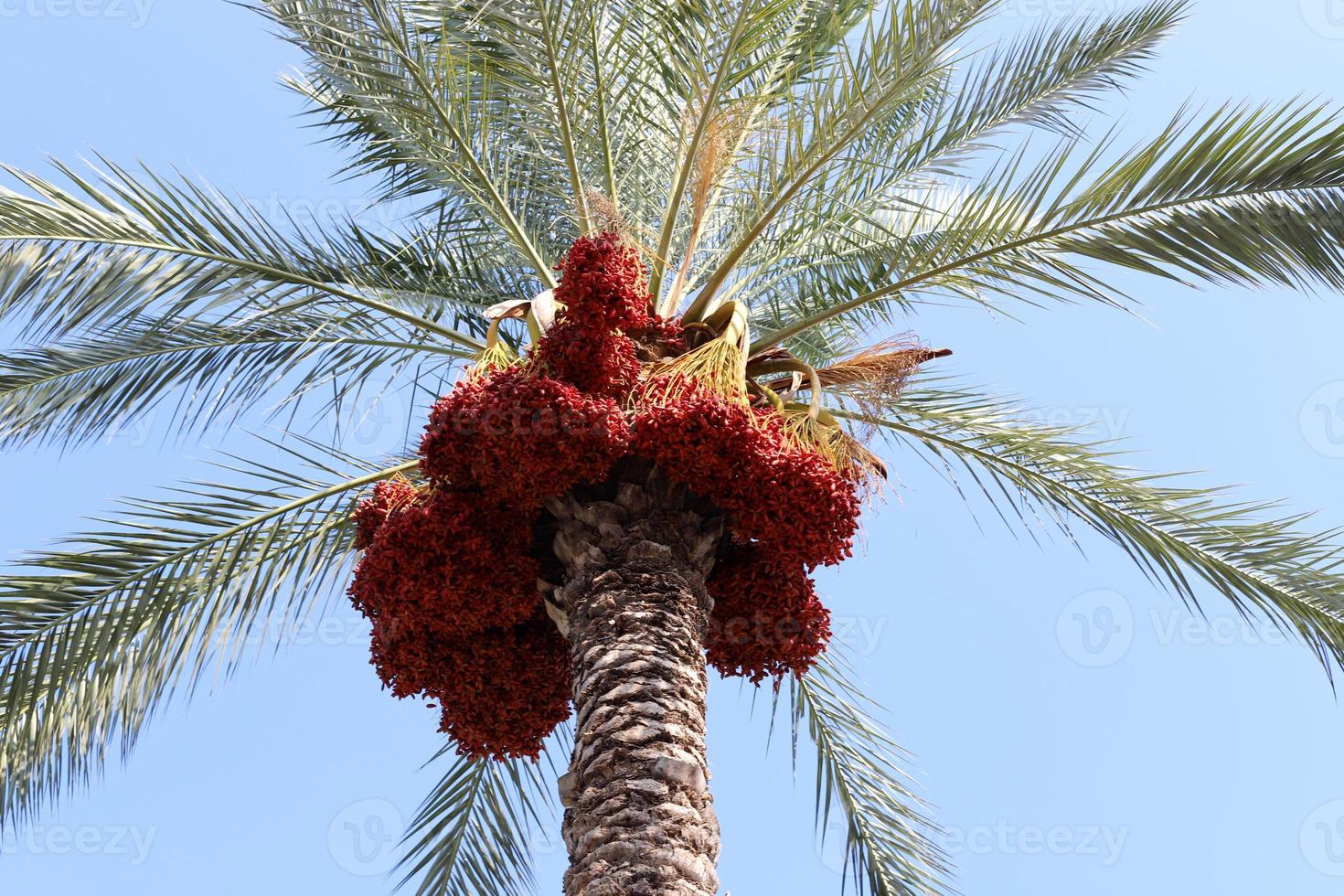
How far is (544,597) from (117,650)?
87.1 inches

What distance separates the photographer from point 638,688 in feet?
17.6

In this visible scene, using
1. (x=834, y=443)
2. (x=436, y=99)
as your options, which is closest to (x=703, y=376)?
(x=834, y=443)

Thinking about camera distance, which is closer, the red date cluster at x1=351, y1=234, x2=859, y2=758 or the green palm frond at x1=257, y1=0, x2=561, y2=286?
the red date cluster at x1=351, y1=234, x2=859, y2=758

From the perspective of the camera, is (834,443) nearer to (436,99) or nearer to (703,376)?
(703,376)

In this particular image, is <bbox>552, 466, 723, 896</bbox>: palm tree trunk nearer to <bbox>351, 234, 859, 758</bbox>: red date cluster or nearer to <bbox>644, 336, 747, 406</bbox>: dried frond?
<bbox>351, 234, 859, 758</bbox>: red date cluster

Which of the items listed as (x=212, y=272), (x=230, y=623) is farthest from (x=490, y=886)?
(x=212, y=272)

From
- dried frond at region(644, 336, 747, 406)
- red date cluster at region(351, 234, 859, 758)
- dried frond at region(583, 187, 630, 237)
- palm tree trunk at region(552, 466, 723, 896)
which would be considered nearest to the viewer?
palm tree trunk at region(552, 466, 723, 896)

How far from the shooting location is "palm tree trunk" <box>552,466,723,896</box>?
492cm

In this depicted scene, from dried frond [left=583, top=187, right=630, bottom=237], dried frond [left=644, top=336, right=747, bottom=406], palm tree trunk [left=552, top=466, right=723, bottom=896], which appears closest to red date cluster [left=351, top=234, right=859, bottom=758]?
dried frond [left=644, top=336, right=747, bottom=406]

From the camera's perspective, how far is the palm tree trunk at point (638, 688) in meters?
4.92

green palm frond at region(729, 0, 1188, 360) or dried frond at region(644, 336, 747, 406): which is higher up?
green palm frond at region(729, 0, 1188, 360)

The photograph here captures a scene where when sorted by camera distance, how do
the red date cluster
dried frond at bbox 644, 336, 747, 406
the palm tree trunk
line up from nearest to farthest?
the palm tree trunk
the red date cluster
dried frond at bbox 644, 336, 747, 406

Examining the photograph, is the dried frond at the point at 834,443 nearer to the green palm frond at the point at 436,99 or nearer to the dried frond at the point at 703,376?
the dried frond at the point at 703,376

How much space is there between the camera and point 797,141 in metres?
6.59
